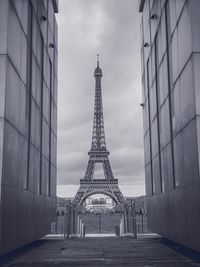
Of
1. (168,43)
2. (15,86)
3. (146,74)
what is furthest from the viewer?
(146,74)

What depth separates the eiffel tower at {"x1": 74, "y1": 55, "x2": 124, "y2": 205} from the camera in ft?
350

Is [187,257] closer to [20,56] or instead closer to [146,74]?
[20,56]

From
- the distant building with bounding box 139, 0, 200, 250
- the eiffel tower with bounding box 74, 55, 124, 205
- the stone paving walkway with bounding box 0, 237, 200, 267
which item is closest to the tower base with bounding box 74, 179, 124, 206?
the eiffel tower with bounding box 74, 55, 124, 205

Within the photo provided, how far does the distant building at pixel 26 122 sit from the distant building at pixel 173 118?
5.60m

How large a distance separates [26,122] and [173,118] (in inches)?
230

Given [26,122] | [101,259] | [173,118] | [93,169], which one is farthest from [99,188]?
[101,259]

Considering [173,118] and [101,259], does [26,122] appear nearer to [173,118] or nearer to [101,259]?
[173,118]

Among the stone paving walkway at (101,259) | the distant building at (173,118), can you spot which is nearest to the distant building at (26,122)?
the stone paving walkway at (101,259)

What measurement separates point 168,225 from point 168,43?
7476 millimetres

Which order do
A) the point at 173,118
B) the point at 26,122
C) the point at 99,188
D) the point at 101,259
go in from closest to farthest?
the point at 101,259 < the point at 173,118 < the point at 26,122 < the point at 99,188

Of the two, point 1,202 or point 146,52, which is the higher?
point 146,52

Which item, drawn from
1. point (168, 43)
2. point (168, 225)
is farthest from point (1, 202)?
point (168, 43)

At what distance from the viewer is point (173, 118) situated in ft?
51.5

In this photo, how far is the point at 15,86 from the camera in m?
14.0
